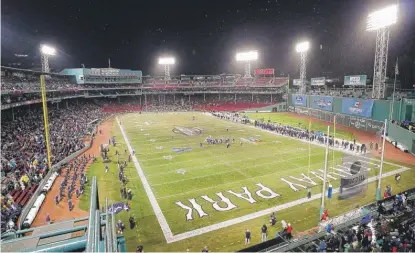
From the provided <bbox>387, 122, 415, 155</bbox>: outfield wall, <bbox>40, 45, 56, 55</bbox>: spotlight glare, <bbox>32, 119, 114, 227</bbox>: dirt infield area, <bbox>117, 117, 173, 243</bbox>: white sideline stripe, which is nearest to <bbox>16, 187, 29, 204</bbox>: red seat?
<bbox>32, 119, 114, 227</bbox>: dirt infield area

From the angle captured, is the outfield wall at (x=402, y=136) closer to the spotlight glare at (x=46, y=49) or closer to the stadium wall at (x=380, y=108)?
the stadium wall at (x=380, y=108)

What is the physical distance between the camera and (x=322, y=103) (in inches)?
2377

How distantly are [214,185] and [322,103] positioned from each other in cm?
4439

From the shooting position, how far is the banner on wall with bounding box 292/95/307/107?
68.9 meters

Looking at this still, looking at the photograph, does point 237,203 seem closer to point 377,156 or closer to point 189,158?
point 189,158

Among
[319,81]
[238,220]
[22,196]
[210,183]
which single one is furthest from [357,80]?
[22,196]

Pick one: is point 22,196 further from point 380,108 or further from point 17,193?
point 380,108

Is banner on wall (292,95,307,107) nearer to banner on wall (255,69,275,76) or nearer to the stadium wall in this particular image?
the stadium wall

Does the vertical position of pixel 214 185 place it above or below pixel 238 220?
above

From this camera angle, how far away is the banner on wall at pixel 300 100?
226 feet

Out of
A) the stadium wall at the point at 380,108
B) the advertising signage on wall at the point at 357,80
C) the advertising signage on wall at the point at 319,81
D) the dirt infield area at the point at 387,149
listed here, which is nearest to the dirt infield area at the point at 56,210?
the dirt infield area at the point at 387,149

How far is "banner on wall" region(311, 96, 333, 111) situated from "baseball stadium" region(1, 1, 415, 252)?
0.41 metres

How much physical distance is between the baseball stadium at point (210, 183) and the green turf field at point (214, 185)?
110 millimetres

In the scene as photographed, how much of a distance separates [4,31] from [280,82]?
247ft
